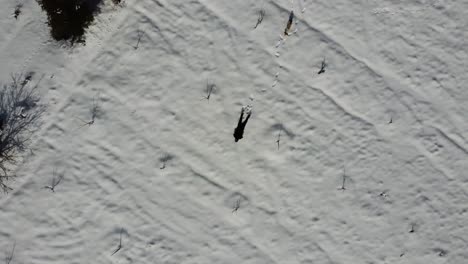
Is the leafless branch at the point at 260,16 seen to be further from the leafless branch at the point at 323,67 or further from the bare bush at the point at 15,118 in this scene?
the bare bush at the point at 15,118

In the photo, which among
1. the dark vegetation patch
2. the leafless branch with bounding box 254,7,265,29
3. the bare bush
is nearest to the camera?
the dark vegetation patch

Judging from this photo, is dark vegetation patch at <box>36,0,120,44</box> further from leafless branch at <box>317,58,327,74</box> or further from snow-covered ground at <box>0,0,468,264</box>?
leafless branch at <box>317,58,327,74</box>

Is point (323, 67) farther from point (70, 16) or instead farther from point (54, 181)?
point (54, 181)

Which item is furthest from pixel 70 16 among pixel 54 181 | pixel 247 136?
pixel 247 136

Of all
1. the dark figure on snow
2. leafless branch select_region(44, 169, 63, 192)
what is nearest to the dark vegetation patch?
leafless branch select_region(44, 169, 63, 192)

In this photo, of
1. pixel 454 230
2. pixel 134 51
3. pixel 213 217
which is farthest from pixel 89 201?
Result: pixel 454 230

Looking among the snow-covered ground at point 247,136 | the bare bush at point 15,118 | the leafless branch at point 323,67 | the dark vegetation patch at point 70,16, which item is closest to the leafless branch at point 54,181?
the snow-covered ground at point 247,136

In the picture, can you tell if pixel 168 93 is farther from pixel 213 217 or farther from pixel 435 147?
pixel 435 147
